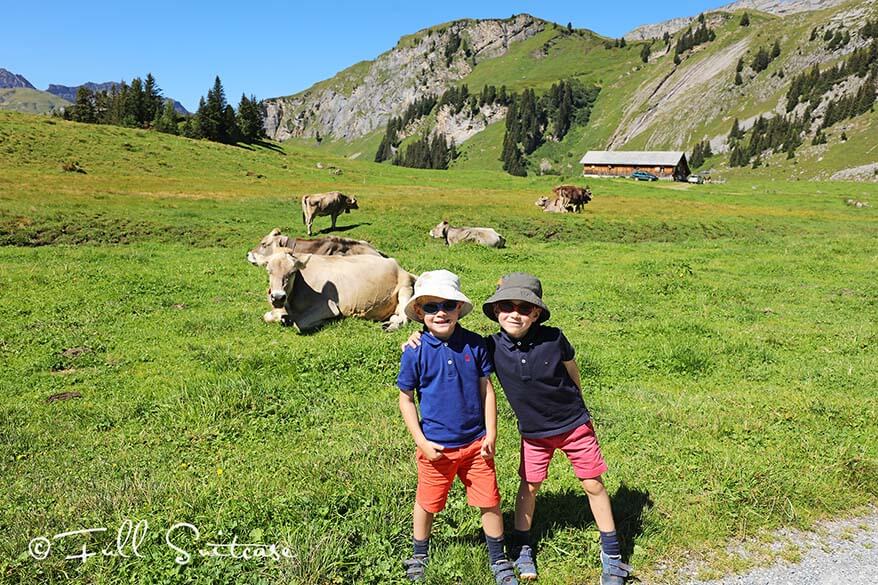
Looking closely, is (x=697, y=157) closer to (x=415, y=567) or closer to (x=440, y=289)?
(x=440, y=289)

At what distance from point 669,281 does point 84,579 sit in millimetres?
15581

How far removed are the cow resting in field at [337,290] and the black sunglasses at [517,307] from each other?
687 centimetres

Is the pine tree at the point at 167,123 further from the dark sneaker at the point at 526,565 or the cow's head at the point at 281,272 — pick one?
the dark sneaker at the point at 526,565

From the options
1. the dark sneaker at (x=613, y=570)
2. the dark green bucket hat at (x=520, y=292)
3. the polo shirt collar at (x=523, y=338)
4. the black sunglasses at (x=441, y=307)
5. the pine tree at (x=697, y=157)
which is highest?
the pine tree at (x=697, y=157)

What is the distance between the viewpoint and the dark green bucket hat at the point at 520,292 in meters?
4.15

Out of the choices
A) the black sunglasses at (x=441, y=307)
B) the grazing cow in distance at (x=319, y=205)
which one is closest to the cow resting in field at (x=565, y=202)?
the grazing cow in distance at (x=319, y=205)

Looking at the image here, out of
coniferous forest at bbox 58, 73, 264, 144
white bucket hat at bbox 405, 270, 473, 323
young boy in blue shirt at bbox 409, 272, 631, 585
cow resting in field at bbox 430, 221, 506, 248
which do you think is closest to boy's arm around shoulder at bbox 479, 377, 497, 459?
young boy in blue shirt at bbox 409, 272, 631, 585

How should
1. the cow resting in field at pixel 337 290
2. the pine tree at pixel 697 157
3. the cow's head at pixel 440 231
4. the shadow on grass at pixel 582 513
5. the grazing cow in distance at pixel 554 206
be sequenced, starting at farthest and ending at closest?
1. the pine tree at pixel 697 157
2. the grazing cow in distance at pixel 554 206
3. the cow's head at pixel 440 231
4. the cow resting in field at pixel 337 290
5. the shadow on grass at pixel 582 513

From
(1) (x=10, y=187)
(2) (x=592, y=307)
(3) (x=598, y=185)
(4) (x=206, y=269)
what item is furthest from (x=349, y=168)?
(2) (x=592, y=307)

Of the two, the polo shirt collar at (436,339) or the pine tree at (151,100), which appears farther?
the pine tree at (151,100)

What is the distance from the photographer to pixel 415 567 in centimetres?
415

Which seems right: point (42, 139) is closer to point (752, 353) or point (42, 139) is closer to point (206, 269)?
point (206, 269)

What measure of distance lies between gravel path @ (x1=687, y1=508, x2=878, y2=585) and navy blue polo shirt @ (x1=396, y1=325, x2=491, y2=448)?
2.22 meters

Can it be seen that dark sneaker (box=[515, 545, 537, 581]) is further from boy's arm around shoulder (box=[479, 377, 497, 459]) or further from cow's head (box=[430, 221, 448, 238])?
cow's head (box=[430, 221, 448, 238])
